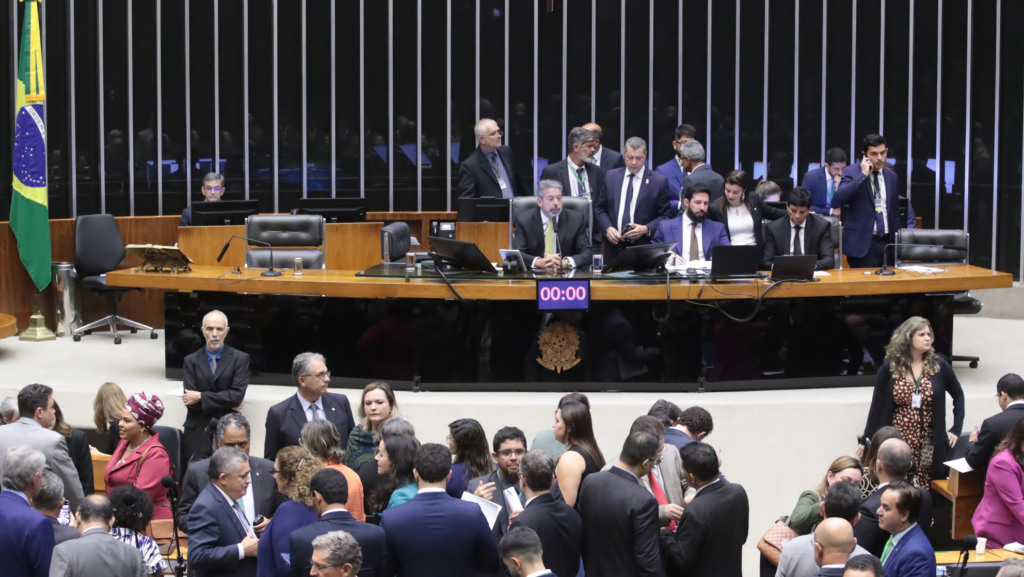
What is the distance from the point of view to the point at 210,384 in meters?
Answer: 6.98

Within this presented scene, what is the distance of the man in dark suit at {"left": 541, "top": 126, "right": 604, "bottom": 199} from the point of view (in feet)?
30.6

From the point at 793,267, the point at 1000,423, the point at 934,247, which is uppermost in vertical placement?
the point at 934,247

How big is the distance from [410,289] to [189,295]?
4.78 feet

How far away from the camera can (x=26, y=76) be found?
32.0 ft

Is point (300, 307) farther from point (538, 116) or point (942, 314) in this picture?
point (538, 116)

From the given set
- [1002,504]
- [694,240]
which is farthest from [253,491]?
[694,240]

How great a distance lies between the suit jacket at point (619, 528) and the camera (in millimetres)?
4621

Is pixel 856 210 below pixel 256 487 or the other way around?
the other way around

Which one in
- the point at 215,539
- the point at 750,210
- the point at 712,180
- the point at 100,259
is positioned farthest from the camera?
the point at 100,259

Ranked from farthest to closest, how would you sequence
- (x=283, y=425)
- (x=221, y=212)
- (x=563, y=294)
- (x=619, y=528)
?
(x=221, y=212), (x=563, y=294), (x=283, y=425), (x=619, y=528)

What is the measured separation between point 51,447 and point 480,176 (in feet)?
17.2

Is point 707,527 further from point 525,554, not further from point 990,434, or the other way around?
point 990,434

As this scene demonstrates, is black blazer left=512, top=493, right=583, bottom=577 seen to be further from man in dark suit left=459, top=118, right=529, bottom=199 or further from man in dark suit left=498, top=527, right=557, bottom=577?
man in dark suit left=459, top=118, right=529, bottom=199

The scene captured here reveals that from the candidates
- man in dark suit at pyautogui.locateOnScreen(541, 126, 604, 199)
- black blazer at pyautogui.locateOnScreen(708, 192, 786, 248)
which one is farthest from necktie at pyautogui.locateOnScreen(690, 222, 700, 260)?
man in dark suit at pyautogui.locateOnScreen(541, 126, 604, 199)
